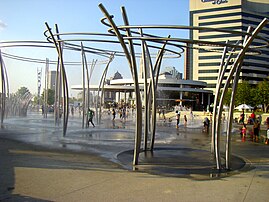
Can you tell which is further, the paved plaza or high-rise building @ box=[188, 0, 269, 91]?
high-rise building @ box=[188, 0, 269, 91]

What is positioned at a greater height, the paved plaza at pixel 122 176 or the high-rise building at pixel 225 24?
the high-rise building at pixel 225 24

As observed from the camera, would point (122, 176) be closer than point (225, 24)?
Yes

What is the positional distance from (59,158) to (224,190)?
536 cm

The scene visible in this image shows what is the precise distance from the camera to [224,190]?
6.55m

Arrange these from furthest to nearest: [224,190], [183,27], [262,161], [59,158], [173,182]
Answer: [262,161]
[59,158]
[183,27]
[173,182]
[224,190]

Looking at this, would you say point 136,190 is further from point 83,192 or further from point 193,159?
point 193,159

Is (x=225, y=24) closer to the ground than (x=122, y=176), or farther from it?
farther from it

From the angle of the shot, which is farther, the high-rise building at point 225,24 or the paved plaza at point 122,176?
the high-rise building at point 225,24

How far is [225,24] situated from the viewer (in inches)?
3831

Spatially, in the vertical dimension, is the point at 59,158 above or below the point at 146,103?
below

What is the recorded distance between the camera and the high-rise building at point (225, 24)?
96.1m

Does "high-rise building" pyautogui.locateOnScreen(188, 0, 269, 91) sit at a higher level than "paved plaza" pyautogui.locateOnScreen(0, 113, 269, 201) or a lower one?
higher

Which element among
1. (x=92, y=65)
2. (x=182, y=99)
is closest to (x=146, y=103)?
(x=92, y=65)

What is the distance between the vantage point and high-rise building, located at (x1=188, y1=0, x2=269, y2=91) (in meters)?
96.1
